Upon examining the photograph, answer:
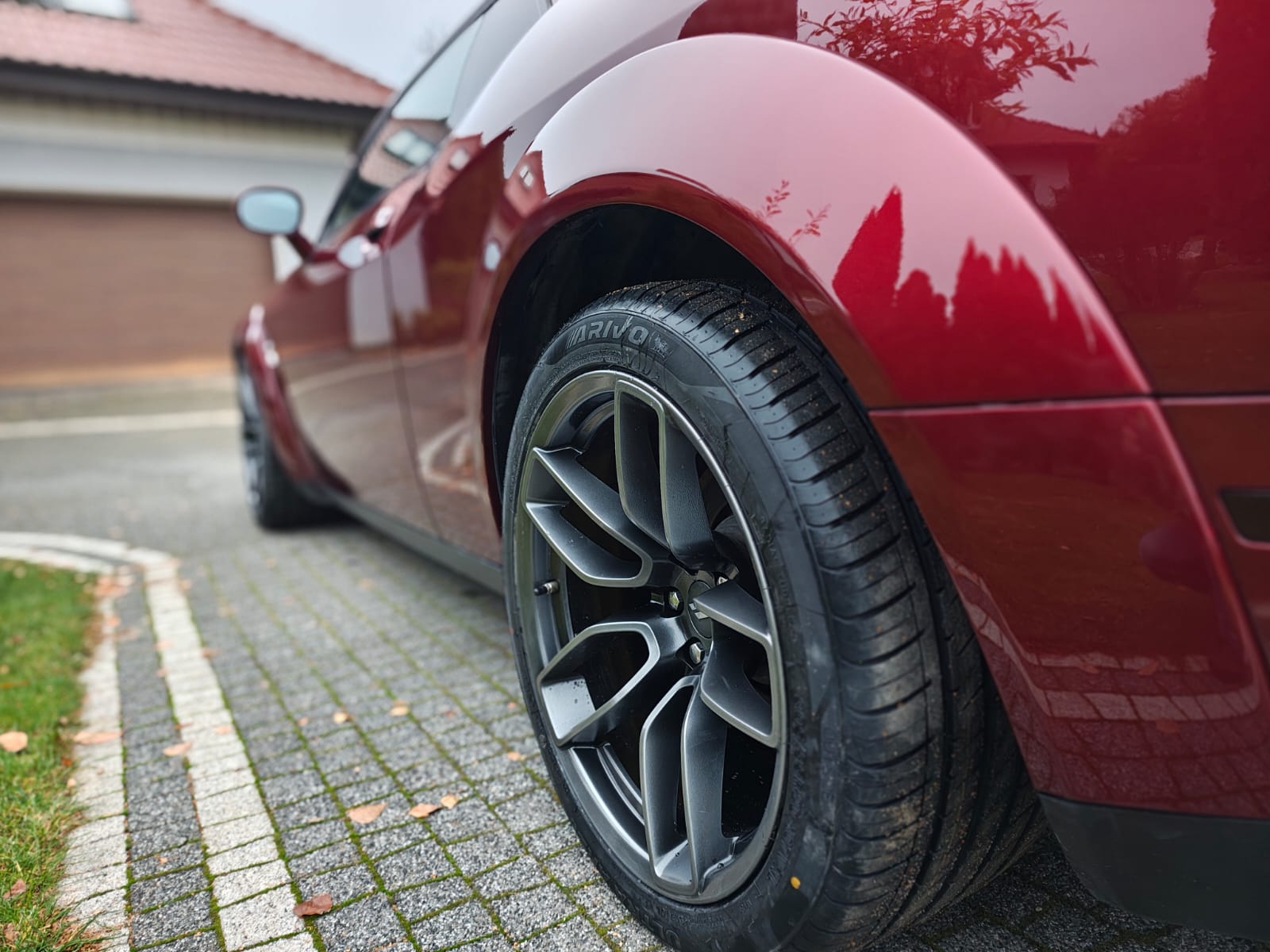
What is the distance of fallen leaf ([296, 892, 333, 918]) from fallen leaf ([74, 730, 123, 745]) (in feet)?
3.59

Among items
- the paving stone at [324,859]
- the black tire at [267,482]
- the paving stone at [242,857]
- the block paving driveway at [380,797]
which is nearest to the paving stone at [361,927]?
the block paving driveway at [380,797]

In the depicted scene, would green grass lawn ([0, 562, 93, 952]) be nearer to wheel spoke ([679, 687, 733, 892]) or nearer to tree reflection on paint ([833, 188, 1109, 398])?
wheel spoke ([679, 687, 733, 892])

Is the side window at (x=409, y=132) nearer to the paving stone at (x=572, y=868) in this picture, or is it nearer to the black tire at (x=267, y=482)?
the black tire at (x=267, y=482)

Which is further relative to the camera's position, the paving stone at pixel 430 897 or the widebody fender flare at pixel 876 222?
the paving stone at pixel 430 897

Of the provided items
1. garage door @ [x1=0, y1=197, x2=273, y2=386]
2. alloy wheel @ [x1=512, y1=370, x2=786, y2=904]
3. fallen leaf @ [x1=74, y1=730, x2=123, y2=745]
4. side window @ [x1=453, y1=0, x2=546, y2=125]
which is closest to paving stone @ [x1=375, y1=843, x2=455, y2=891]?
alloy wheel @ [x1=512, y1=370, x2=786, y2=904]

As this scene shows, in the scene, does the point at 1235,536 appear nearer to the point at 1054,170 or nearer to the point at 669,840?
the point at 1054,170

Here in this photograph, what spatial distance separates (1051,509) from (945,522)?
116 millimetres

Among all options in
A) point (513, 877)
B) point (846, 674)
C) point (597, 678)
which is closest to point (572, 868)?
point (513, 877)

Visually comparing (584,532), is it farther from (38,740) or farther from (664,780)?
(38,740)

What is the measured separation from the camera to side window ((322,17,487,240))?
2.49 meters

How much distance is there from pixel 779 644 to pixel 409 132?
2.30 m

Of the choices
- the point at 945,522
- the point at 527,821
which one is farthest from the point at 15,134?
the point at 945,522

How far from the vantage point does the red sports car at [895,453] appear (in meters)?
0.86

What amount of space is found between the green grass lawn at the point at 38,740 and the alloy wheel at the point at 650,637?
3.15 feet
